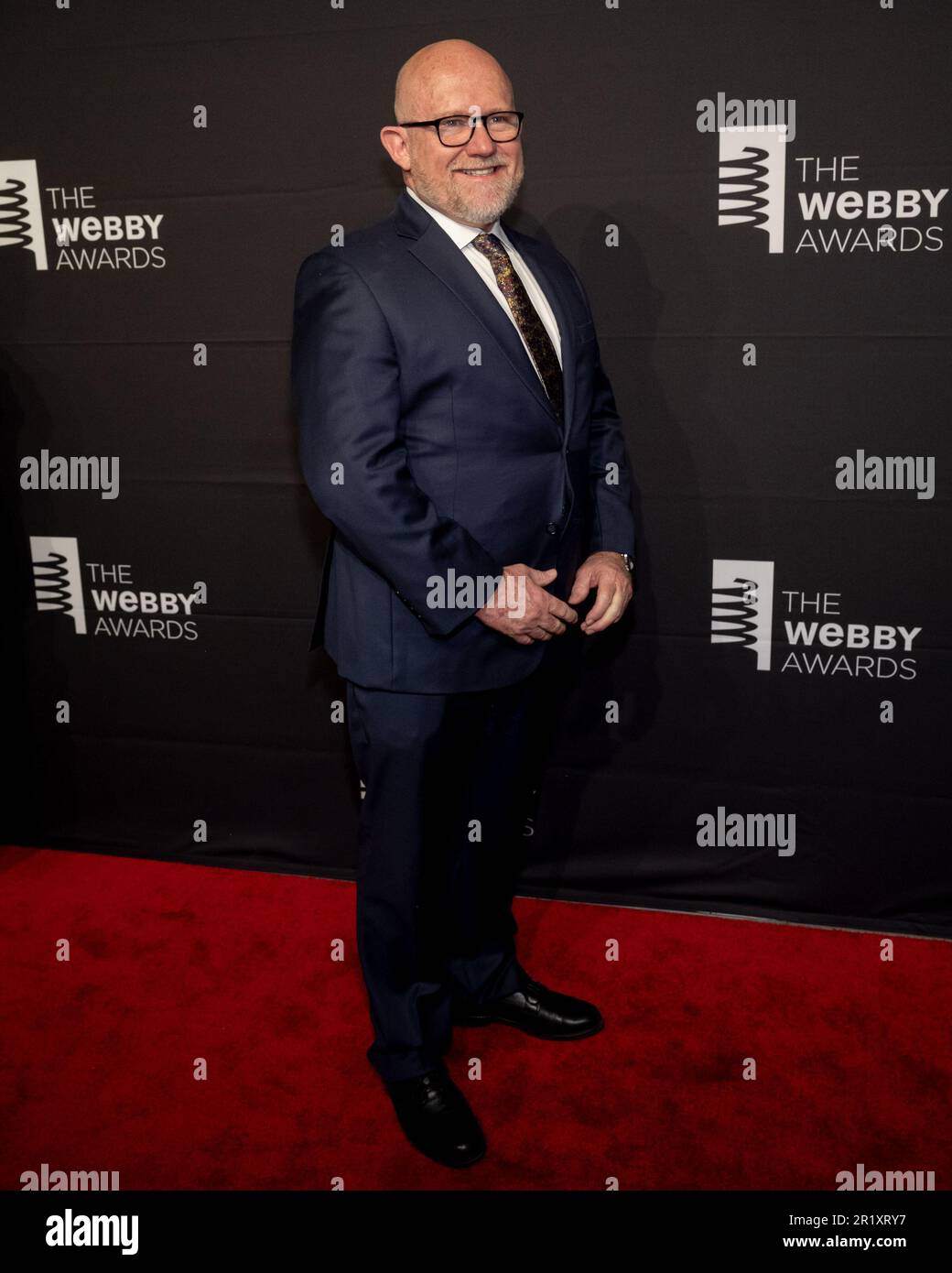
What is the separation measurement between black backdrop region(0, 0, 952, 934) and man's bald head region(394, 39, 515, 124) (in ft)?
1.96

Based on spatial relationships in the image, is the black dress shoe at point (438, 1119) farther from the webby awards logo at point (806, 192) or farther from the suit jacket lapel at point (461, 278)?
the webby awards logo at point (806, 192)

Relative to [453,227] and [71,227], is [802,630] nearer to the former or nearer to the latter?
[453,227]

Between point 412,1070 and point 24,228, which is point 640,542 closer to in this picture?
point 412,1070

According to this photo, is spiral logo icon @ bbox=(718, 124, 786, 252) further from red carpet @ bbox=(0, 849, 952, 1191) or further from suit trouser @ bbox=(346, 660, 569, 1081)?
red carpet @ bbox=(0, 849, 952, 1191)

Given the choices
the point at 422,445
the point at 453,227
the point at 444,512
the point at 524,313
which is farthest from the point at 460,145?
the point at 444,512

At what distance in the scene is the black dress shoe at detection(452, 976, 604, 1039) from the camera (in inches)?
87.8

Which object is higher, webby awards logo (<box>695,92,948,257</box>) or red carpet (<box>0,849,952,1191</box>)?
webby awards logo (<box>695,92,948,257</box>)

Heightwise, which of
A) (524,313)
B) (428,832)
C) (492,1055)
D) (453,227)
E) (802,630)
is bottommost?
(492,1055)

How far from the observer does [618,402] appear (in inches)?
97.7

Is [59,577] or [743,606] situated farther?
[59,577]

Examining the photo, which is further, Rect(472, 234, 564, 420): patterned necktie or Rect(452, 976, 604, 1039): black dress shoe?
Rect(452, 976, 604, 1039): black dress shoe

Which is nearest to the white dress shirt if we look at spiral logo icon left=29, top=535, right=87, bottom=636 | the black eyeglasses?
the black eyeglasses

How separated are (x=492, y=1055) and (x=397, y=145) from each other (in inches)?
67.5

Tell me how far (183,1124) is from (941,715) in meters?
1.83
